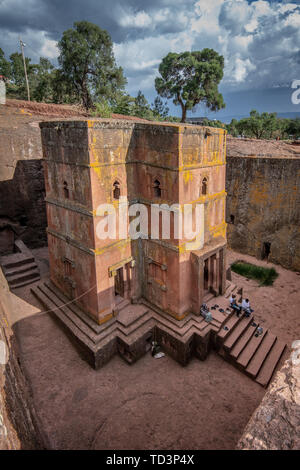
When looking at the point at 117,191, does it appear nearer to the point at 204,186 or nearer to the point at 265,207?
the point at 204,186

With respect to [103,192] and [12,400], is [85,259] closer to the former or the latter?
[103,192]

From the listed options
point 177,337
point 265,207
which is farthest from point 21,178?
point 265,207

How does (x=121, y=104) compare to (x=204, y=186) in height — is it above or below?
above

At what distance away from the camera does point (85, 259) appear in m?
10.6

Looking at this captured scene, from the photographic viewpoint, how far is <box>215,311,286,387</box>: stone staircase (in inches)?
393

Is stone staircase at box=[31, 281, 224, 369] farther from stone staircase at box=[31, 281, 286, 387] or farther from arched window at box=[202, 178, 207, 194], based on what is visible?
arched window at box=[202, 178, 207, 194]

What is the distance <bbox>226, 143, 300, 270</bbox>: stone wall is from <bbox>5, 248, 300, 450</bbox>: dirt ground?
616 cm

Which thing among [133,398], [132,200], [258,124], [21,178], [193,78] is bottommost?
[133,398]

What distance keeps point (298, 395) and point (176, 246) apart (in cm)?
673

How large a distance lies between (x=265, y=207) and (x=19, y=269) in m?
14.3

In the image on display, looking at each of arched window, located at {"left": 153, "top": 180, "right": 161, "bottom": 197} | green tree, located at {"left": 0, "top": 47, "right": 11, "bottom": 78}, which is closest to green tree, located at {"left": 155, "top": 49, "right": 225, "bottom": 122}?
green tree, located at {"left": 0, "top": 47, "right": 11, "bottom": 78}

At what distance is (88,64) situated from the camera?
27.2 metres

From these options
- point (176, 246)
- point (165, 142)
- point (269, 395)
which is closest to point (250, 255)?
point (176, 246)

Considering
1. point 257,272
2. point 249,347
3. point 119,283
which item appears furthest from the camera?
point 257,272
